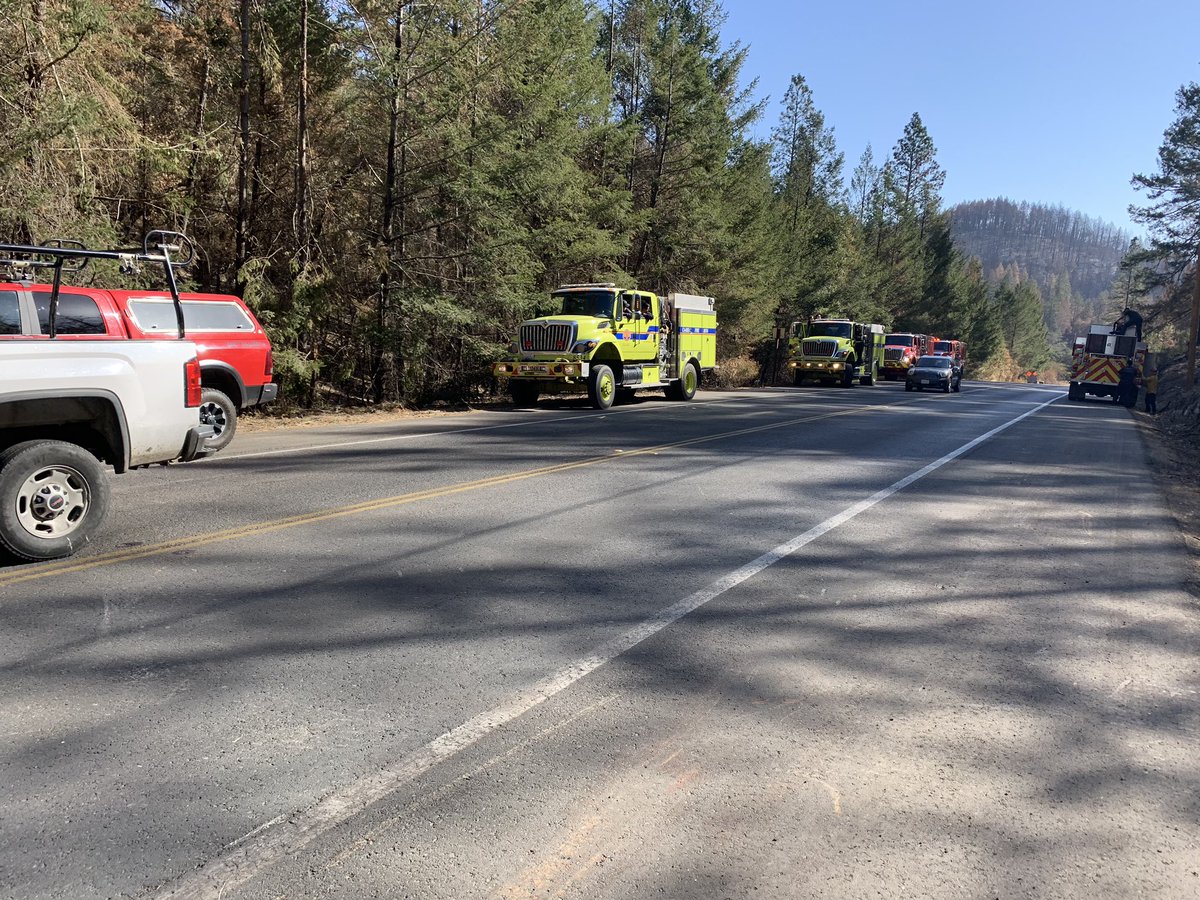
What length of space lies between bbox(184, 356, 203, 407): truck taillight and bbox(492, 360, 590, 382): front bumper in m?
13.0

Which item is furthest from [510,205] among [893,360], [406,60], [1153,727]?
[893,360]

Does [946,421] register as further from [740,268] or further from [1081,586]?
[740,268]

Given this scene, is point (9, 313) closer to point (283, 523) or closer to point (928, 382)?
point (283, 523)

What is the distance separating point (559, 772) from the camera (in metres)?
3.32

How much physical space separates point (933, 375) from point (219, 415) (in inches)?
1236

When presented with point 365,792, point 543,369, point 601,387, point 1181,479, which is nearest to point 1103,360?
point 1181,479

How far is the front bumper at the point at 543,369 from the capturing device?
19.6m

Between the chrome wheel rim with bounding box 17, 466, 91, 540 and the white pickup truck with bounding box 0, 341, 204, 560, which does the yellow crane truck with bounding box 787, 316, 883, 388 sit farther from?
the chrome wheel rim with bounding box 17, 466, 91, 540

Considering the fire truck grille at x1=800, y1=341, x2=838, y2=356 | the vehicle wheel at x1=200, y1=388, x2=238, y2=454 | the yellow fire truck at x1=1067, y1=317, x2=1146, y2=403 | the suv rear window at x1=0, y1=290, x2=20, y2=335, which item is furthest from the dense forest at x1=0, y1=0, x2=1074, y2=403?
the yellow fire truck at x1=1067, y1=317, x2=1146, y2=403

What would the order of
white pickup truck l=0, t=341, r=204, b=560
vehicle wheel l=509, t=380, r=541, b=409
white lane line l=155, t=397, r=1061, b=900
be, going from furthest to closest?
vehicle wheel l=509, t=380, r=541, b=409, white pickup truck l=0, t=341, r=204, b=560, white lane line l=155, t=397, r=1061, b=900

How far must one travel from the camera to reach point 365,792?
3.14 m

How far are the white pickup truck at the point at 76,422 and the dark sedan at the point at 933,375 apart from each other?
113 ft

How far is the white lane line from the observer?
263 cm

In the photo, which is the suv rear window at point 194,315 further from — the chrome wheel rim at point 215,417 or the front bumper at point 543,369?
the front bumper at point 543,369
